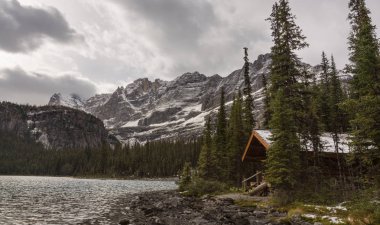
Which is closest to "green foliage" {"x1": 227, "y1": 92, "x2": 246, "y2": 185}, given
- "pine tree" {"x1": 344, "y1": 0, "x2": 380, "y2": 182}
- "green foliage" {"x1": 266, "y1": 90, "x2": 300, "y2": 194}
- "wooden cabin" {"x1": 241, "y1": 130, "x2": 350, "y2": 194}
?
"wooden cabin" {"x1": 241, "y1": 130, "x2": 350, "y2": 194}

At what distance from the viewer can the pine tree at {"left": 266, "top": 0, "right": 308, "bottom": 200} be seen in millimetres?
27094

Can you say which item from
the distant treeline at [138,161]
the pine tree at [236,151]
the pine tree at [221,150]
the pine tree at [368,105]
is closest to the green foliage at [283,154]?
the pine tree at [368,105]

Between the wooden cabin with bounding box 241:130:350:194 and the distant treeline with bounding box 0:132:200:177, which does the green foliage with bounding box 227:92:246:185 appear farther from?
the distant treeline with bounding box 0:132:200:177

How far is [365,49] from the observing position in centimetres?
2356

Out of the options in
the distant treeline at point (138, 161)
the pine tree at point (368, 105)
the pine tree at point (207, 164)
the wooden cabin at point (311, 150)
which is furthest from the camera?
the distant treeline at point (138, 161)

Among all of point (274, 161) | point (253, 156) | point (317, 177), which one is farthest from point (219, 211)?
point (253, 156)

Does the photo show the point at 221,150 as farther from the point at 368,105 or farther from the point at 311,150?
the point at 368,105

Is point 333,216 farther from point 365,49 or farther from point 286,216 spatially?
point 365,49

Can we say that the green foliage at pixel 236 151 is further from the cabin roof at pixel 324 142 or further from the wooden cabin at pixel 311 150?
the cabin roof at pixel 324 142

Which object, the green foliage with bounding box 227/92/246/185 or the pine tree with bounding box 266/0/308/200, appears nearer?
the pine tree with bounding box 266/0/308/200

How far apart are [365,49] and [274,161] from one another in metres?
10.6

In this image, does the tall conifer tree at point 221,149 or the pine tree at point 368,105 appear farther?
the tall conifer tree at point 221,149

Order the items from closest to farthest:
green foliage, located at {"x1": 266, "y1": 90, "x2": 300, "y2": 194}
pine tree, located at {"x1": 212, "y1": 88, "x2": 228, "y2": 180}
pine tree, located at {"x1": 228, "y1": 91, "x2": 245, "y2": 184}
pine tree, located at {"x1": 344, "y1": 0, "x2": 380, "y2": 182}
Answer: pine tree, located at {"x1": 344, "y1": 0, "x2": 380, "y2": 182}
green foliage, located at {"x1": 266, "y1": 90, "x2": 300, "y2": 194}
pine tree, located at {"x1": 228, "y1": 91, "x2": 245, "y2": 184}
pine tree, located at {"x1": 212, "y1": 88, "x2": 228, "y2": 180}

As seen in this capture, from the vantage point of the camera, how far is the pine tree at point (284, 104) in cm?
2709
